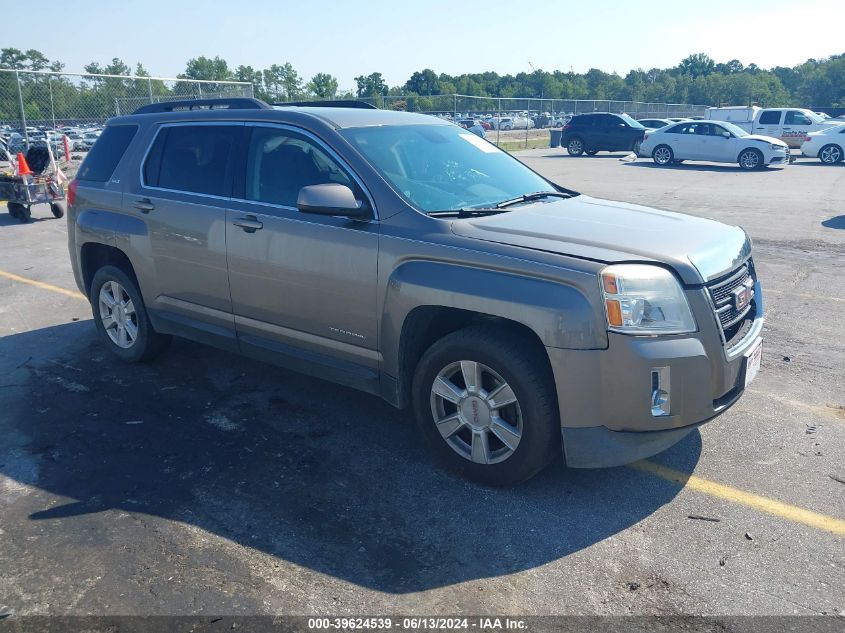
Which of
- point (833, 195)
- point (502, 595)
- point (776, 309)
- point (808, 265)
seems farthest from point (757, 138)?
point (502, 595)

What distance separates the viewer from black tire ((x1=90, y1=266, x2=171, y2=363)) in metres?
5.71

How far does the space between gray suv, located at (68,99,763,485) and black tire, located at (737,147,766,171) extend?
67.8 ft

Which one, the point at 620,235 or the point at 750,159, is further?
the point at 750,159

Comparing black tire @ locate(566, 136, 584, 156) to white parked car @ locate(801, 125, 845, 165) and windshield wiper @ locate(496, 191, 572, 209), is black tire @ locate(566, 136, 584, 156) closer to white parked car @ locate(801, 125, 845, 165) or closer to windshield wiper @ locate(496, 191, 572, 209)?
white parked car @ locate(801, 125, 845, 165)

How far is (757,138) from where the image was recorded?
76.2ft

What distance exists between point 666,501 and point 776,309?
4.14 metres

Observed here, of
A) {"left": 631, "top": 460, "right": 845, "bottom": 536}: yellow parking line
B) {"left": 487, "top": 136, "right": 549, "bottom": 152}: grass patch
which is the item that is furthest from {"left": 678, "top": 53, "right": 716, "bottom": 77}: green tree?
{"left": 631, "top": 460, "right": 845, "bottom": 536}: yellow parking line

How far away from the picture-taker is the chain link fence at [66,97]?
17.2m

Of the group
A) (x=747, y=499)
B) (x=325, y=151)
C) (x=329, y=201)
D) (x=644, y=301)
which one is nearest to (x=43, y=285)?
(x=325, y=151)

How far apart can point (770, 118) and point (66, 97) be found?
26.2m

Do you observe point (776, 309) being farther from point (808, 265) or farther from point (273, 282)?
point (273, 282)

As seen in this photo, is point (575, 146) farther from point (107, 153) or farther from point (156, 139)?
point (156, 139)

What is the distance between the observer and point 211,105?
543cm

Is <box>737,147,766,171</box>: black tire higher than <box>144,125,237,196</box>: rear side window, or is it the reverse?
<box>144,125,237,196</box>: rear side window
